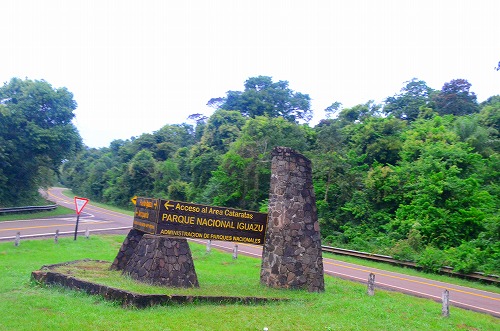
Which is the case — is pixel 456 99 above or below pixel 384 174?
above

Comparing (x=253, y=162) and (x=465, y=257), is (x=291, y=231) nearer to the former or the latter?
(x=465, y=257)

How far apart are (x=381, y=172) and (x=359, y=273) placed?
36.9ft

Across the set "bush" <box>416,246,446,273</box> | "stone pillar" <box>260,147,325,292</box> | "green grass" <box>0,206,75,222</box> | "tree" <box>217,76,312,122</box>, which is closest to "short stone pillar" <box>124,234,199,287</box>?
"stone pillar" <box>260,147,325,292</box>

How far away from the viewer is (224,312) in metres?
9.23

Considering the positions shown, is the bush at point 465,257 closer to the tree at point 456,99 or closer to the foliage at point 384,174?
the foliage at point 384,174

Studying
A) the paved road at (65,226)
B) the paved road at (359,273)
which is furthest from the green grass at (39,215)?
the paved road at (359,273)

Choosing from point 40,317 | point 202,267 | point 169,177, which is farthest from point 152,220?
point 169,177

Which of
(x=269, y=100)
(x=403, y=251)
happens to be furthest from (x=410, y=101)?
Result: (x=403, y=251)

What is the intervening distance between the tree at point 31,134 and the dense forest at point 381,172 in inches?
186

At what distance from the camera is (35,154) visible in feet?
115

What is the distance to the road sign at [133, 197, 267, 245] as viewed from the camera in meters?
11.4

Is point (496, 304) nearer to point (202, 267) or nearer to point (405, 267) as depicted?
point (405, 267)

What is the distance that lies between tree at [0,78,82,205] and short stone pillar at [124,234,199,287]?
2564 centimetres

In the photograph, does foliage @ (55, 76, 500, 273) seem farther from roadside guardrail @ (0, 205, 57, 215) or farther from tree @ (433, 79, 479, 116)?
roadside guardrail @ (0, 205, 57, 215)
